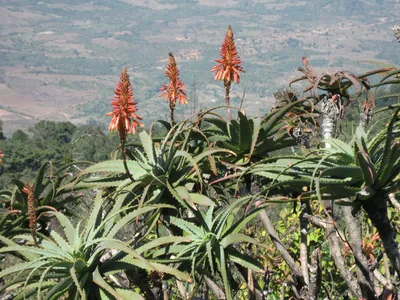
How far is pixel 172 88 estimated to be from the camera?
10.2 feet

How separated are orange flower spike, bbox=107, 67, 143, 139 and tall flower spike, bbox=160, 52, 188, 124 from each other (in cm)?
45

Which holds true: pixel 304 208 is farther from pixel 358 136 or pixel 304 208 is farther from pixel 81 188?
pixel 81 188

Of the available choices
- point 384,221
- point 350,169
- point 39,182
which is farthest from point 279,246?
point 39,182

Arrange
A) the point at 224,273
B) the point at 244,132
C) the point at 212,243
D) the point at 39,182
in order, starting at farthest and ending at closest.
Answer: the point at 39,182
the point at 244,132
the point at 212,243
the point at 224,273

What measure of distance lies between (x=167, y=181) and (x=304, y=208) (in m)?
1.01

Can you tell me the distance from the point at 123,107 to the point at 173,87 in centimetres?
65

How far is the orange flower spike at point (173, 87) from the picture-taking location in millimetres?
3018

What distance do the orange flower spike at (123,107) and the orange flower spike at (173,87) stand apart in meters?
0.50

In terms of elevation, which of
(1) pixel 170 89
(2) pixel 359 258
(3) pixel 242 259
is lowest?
(2) pixel 359 258

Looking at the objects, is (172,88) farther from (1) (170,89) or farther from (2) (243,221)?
(2) (243,221)

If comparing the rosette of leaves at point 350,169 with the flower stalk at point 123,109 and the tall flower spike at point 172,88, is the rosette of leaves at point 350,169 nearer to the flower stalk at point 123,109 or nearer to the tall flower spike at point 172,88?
the flower stalk at point 123,109

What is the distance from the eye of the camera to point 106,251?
246cm

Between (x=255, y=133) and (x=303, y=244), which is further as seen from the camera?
(x=303, y=244)

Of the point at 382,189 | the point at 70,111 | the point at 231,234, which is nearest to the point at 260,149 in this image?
the point at 231,234
